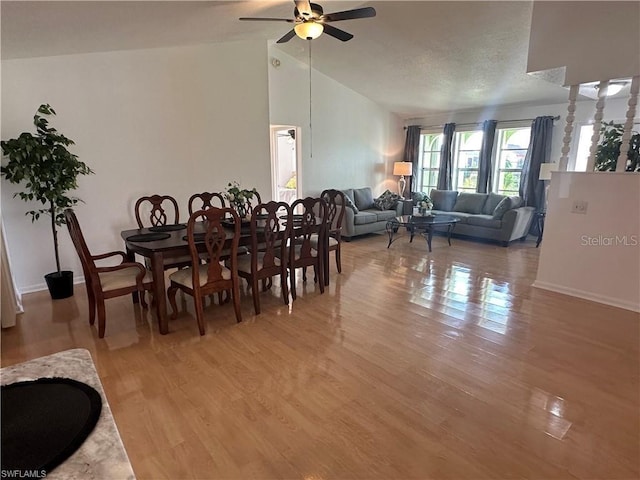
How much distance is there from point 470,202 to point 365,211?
199 cm

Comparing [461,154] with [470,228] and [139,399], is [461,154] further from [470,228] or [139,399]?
[139,399]

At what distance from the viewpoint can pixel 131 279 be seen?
296 centimetres

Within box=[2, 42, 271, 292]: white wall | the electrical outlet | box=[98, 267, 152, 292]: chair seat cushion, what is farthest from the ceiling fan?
the electrical outlet

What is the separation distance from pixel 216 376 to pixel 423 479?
4.51ft

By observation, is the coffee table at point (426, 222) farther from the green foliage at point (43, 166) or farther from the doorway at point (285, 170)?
the green foliage at point (43, 166)

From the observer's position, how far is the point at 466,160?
24.9ft

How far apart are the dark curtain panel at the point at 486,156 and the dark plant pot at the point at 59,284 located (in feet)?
22.5

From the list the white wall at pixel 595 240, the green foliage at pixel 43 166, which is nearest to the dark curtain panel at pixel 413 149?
the white wall at pixel 595 240

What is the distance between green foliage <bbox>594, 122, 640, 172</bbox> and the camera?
347cm

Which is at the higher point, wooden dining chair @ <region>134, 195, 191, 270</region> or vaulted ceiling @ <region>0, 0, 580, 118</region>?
vaulted ceiling @ <region>0, 0, 580, 118</region>

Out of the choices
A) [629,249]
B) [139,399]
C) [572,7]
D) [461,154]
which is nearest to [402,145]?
[461,154]

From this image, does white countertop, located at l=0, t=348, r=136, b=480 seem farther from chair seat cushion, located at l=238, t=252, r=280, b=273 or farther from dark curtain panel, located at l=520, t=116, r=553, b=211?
dark curtain panel, located at l=520, t=116, r=553, b=211

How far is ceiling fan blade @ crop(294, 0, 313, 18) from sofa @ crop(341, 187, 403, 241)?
3.61 metres

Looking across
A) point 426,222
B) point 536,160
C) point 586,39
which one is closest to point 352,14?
point 586,39
